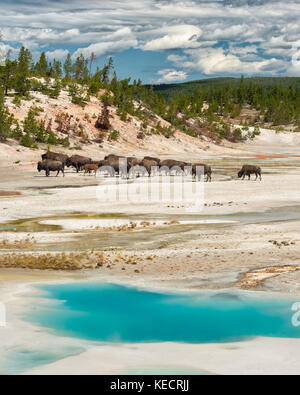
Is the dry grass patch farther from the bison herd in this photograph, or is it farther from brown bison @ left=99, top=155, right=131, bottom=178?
brown bison @ left=99, top=155, right=131, bottom=178

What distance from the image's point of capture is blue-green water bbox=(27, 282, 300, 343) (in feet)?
34.2

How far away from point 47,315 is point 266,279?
5.38 m

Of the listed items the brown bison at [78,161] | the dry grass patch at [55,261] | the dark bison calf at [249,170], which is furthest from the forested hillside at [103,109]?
the dry grass patch at [55,261]

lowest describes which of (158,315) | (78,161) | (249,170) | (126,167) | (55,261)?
(158,315)

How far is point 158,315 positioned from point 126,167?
107 feet

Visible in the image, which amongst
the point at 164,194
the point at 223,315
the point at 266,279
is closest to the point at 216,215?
the point at 164,194

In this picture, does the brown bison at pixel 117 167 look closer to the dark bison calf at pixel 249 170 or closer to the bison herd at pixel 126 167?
the bison herd at pixel 126 167

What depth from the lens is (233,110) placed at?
463 feet

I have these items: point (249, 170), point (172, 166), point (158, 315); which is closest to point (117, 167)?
point (172, 166)

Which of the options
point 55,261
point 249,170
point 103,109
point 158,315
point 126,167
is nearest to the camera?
point 158,315

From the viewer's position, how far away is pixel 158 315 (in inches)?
453

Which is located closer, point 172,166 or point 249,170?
point 249,170

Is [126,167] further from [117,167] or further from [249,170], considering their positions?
[249,170]

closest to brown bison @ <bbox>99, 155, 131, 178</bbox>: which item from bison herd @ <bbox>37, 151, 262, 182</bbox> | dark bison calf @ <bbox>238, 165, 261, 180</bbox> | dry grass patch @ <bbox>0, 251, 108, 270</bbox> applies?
bison herd @ <bbox>37, 151, 262, 182</bbox>
